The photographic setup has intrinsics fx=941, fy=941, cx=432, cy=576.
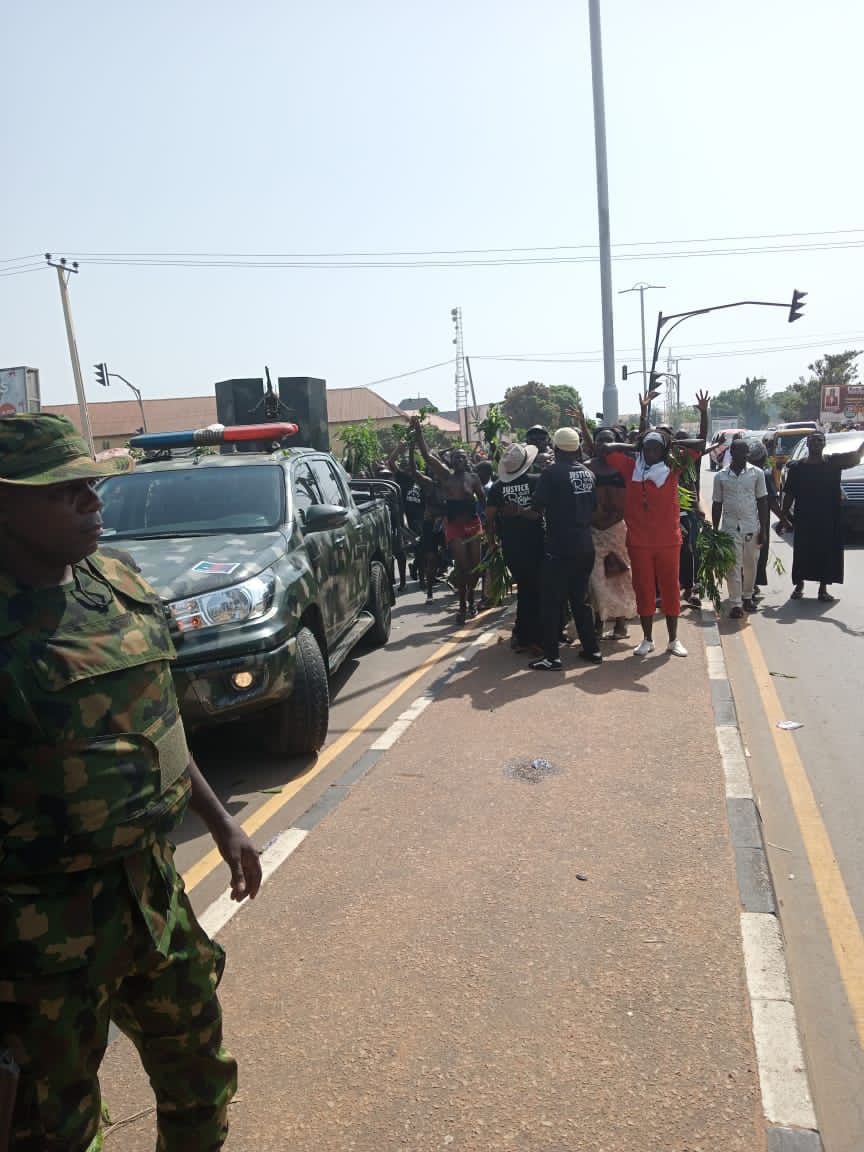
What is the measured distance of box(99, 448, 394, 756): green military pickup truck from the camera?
482 centimetres

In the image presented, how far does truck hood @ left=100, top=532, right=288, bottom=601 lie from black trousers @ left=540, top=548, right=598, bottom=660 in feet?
8.38

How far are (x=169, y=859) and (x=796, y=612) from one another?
28.9 ft

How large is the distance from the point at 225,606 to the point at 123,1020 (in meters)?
3.06

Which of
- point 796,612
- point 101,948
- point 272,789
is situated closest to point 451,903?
point 272,789

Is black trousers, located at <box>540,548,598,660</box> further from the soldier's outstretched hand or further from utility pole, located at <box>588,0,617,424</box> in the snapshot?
utility pole, located at <box>588,0,617,424</box>

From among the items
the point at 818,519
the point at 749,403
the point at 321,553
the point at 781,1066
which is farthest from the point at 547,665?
the point at 749,403

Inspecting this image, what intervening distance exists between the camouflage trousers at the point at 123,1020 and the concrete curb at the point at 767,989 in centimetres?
149

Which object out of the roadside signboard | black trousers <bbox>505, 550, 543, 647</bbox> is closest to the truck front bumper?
black trousers <bbox>505, 550, 543, 647</bbox>

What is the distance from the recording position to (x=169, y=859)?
2088 mm

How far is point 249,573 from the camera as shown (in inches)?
203

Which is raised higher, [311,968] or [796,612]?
[311,968]

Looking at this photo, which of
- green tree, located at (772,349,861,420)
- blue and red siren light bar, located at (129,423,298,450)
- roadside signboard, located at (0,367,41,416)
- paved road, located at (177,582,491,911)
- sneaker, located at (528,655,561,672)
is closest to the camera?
paved road, located at (177,582,491,911)

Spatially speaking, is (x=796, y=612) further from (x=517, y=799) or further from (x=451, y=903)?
(x=451, y=903)

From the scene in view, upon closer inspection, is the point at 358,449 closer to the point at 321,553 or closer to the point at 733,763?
the point at 321,553
